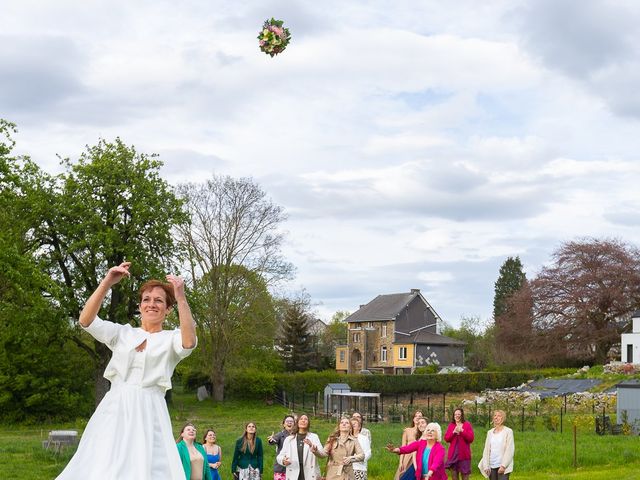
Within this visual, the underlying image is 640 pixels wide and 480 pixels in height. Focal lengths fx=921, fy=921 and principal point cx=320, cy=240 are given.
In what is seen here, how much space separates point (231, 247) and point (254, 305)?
3.73 metres

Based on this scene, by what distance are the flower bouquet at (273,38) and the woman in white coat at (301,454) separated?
5.22 meters

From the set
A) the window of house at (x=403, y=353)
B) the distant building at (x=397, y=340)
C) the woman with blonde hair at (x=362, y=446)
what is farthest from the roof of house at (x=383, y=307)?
the woman with blonde hair at (x=362, y=446)

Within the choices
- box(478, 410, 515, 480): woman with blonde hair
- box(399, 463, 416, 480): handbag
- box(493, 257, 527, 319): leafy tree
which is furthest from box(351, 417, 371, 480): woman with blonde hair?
box(493, 257, 527, 319): leafy tree

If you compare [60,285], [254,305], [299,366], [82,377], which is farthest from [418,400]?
[60,285]

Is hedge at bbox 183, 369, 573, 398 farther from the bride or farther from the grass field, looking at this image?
the bride

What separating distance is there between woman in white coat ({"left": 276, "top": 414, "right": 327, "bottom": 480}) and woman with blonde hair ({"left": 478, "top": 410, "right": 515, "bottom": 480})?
3.24 metres

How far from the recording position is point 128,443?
4.84 m

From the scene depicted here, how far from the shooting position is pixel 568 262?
Result: 3027 inches

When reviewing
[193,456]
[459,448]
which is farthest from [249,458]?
[459,448]

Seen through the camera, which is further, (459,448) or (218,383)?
(218,383)

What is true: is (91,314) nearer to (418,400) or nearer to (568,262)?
(418,400)

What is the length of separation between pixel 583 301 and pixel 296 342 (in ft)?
77.1

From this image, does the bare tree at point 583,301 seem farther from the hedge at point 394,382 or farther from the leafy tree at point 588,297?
the hedge at point 394,382

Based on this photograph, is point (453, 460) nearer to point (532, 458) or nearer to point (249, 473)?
point (249, 473)
